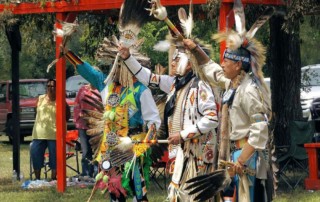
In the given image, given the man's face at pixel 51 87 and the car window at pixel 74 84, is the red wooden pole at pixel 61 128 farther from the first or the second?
the car window at pixel 74 84

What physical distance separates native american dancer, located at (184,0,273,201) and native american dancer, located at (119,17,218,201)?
2.49ft

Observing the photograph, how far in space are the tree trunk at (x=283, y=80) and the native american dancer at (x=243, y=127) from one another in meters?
6.37

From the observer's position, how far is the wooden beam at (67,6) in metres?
11.7

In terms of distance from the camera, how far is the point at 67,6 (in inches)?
477

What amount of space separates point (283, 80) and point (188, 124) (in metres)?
5.93

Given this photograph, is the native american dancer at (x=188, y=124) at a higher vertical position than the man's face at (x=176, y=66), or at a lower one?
lower

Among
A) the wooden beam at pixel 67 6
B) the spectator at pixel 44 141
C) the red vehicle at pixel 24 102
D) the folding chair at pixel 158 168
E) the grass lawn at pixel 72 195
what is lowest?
the grass lawn at pixel 72 195

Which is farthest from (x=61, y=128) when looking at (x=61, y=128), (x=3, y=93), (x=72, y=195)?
(x=3, y=93)

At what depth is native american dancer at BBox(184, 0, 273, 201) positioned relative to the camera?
22.6ft

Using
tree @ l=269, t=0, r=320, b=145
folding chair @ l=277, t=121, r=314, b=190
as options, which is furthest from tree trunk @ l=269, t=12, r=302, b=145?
folding chair @ l=277, t=121, r=314, b=190

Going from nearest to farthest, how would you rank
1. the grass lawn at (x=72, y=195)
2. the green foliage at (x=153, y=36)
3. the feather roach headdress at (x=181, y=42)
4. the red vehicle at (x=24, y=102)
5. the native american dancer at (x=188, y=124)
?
the feather roach headdress at (x=181, y=42)
the native american dancer at (x=188, y=124)
the grass lawn at (x=72, y=195)
the green foliage at (x=153, y=36)
the red vehicle at (x=24, y=102)

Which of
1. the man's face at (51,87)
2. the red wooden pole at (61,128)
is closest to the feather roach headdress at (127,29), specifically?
the red wooden pole at (61,128)

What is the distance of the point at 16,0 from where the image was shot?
12445 mm

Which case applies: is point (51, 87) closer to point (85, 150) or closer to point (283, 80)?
point (85, 150)
